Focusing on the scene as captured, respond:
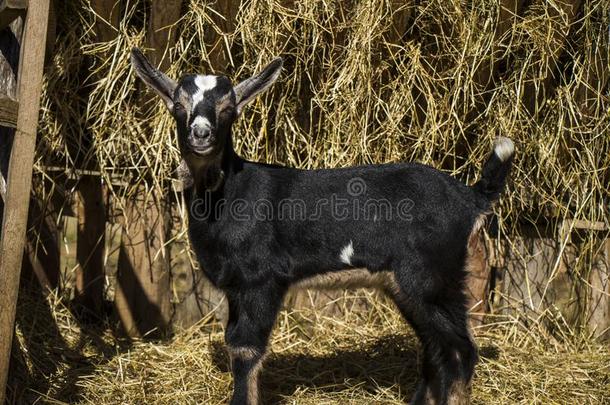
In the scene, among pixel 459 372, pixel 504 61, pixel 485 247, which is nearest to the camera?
pixel 459 372

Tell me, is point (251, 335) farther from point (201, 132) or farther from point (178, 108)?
point (178, 108)

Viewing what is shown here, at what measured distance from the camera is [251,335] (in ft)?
12.1

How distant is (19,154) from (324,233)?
4.77 ft

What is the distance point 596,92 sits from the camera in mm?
4469

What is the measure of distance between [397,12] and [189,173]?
148 centimetres

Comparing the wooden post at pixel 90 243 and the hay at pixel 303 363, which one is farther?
the wooden post at pixel 90 243

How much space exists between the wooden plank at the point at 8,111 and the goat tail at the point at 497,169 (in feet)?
7.07

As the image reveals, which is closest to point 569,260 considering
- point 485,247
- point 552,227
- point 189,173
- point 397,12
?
point 552,227

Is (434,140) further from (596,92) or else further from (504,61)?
(596,92)

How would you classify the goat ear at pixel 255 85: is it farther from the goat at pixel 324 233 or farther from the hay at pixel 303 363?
the hay at pixel 303 363

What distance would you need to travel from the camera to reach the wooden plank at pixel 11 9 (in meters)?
3.05

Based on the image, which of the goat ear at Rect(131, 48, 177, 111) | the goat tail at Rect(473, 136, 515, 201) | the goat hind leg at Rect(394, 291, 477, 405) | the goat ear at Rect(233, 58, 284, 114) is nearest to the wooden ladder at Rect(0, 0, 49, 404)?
the goat ear at Rect(131, 48, 177, 111)

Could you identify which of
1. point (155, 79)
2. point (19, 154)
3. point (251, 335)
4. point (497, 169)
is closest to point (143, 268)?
point (251, 335)

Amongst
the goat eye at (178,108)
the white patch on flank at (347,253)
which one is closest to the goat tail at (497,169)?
the white patch on flank at (347,253)
